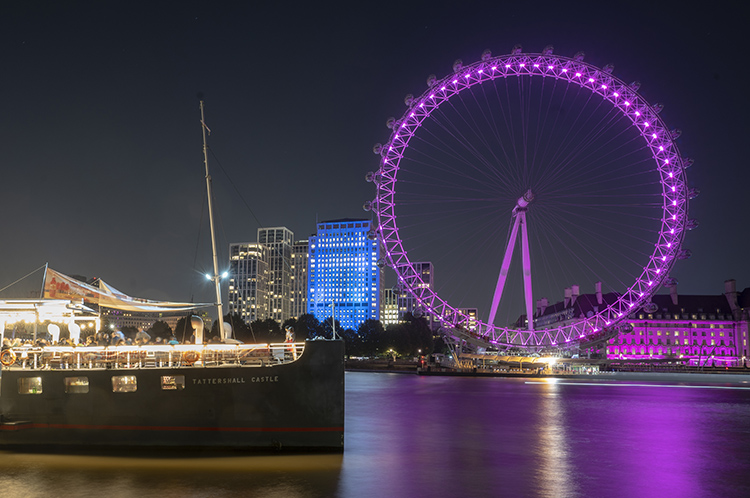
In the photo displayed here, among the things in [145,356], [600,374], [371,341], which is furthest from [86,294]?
[371,341]

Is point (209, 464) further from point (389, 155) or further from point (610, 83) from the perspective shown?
point (610, 83)

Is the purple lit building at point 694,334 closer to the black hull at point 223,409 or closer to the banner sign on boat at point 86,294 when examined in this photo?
the banner sign on boat at point 86,294

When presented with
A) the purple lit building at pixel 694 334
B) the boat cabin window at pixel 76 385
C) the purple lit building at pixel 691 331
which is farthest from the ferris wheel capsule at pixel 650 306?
the purple lit building at pixel 694 334

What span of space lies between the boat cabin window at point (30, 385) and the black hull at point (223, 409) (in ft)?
4.26

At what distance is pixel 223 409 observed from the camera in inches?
869

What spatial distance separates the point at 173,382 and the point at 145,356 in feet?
6.79

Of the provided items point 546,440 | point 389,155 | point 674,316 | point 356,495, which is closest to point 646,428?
point 546,440

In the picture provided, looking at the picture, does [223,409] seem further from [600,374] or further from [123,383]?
[600,374]

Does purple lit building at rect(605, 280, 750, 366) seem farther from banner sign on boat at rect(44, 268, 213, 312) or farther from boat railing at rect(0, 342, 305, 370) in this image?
boat railing at rect(0, 342, 305, 370)

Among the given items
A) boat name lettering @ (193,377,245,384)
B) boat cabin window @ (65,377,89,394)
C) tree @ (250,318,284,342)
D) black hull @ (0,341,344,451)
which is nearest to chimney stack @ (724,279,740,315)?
tree @ (250,318,284,342)

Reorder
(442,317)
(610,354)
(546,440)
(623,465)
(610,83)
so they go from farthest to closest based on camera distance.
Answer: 1. (610,354)
2. (442,317)
3. (610,83)
4. (546,440)
5. (623,465)

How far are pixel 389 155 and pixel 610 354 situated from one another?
424 ft

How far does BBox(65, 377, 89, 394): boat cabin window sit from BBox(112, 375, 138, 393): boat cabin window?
1.22 m

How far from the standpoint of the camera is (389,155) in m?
66.6
